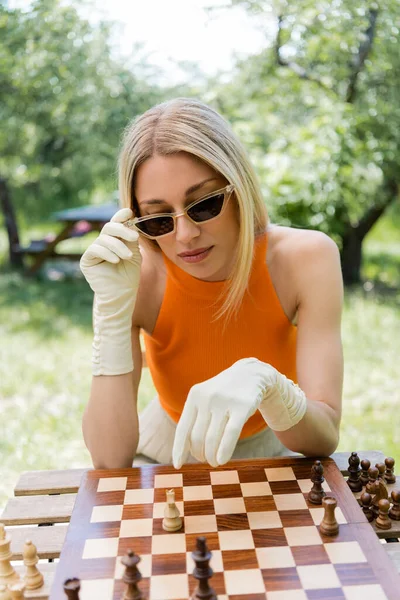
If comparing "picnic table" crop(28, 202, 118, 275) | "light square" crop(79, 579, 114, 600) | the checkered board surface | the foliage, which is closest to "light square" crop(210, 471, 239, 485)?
the checkered board surface

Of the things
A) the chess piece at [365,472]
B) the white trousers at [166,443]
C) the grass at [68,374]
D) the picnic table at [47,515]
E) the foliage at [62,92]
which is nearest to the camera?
the picnic table at [47,515]

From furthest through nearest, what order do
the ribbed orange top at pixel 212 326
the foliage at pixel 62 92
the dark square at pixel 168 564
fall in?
the foliage at pixel 62 92
the ribbed orange top at pixel 212 326
the dark square at pixel 168 564

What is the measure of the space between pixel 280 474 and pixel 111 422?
594 millimetres

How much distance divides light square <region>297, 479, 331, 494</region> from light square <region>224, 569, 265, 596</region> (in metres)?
0.34

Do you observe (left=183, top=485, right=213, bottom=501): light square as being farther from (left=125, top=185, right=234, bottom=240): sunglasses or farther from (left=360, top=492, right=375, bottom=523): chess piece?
(left=125, top=185, right=234, bottom=240): sunglasses

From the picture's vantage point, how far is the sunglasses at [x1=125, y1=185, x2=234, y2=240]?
5.85 feet

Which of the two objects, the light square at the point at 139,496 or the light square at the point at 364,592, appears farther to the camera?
the light square at the point at 139,496

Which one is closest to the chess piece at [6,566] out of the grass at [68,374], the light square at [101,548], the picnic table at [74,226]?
the light square at [101,548]

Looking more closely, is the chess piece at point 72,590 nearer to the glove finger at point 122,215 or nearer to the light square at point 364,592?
the light square at point 364,592

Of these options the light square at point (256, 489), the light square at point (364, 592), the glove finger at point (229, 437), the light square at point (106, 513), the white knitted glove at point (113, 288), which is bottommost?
the light square at point (256, 489)

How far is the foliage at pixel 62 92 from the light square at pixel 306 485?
4.60 meters

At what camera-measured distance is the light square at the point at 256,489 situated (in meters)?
1.48

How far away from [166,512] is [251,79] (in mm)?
5695

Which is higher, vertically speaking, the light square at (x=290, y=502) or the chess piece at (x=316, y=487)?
A: the chess piece at (x=316, y=487)
